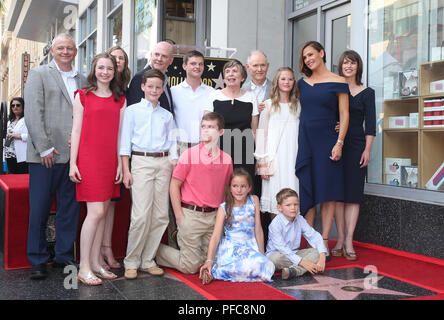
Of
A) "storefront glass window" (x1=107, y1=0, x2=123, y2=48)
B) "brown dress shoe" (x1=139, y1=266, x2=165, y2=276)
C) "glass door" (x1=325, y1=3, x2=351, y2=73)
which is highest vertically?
"storefront glass window" (x1=107, y1=0, x2=123, y2=48)

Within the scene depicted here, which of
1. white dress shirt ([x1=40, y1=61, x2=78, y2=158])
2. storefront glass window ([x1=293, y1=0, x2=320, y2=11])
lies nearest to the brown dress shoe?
white dress shirt ([x1=40, y1=61, x2=78, y2=158])

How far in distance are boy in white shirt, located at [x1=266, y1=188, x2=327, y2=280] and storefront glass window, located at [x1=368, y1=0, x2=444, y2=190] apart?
1.43 m

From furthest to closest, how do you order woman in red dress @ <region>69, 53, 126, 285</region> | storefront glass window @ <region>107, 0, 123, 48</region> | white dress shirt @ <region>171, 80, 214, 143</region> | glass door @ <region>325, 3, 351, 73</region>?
1. storefront glass window @ <region>107, 0, 123, 48</region>
2. glass door @ <region>325, 3, 351, 73</region>
3. white dress shirt @ <region>171, 80, 214, 143</region>
4. woman in red dress @ <region>69, 53, 126, 285</region>

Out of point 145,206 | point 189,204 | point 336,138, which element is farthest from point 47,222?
point 336,138

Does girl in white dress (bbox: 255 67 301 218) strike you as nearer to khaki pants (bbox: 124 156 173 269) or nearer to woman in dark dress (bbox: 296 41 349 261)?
woman in dark dress (bbox: 296 41 349 261)

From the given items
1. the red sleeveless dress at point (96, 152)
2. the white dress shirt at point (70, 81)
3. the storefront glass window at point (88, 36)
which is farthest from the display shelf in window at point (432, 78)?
the storefront glass window at point (88, 36)

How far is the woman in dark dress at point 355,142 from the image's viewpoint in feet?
13.9

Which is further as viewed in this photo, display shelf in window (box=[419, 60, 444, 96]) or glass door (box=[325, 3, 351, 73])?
glass door (box=[325, 3, 351, 73])

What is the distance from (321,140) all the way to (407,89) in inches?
53.3

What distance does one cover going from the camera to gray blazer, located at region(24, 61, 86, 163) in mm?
3439

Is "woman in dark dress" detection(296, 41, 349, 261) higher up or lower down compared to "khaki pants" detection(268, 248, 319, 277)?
higher up

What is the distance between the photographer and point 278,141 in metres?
4.01

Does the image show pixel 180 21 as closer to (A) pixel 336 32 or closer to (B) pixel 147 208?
(A) pixel 336 32

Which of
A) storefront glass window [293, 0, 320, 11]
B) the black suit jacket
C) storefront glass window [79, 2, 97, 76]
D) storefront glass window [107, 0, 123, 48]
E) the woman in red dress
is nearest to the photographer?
the woman in red dress
